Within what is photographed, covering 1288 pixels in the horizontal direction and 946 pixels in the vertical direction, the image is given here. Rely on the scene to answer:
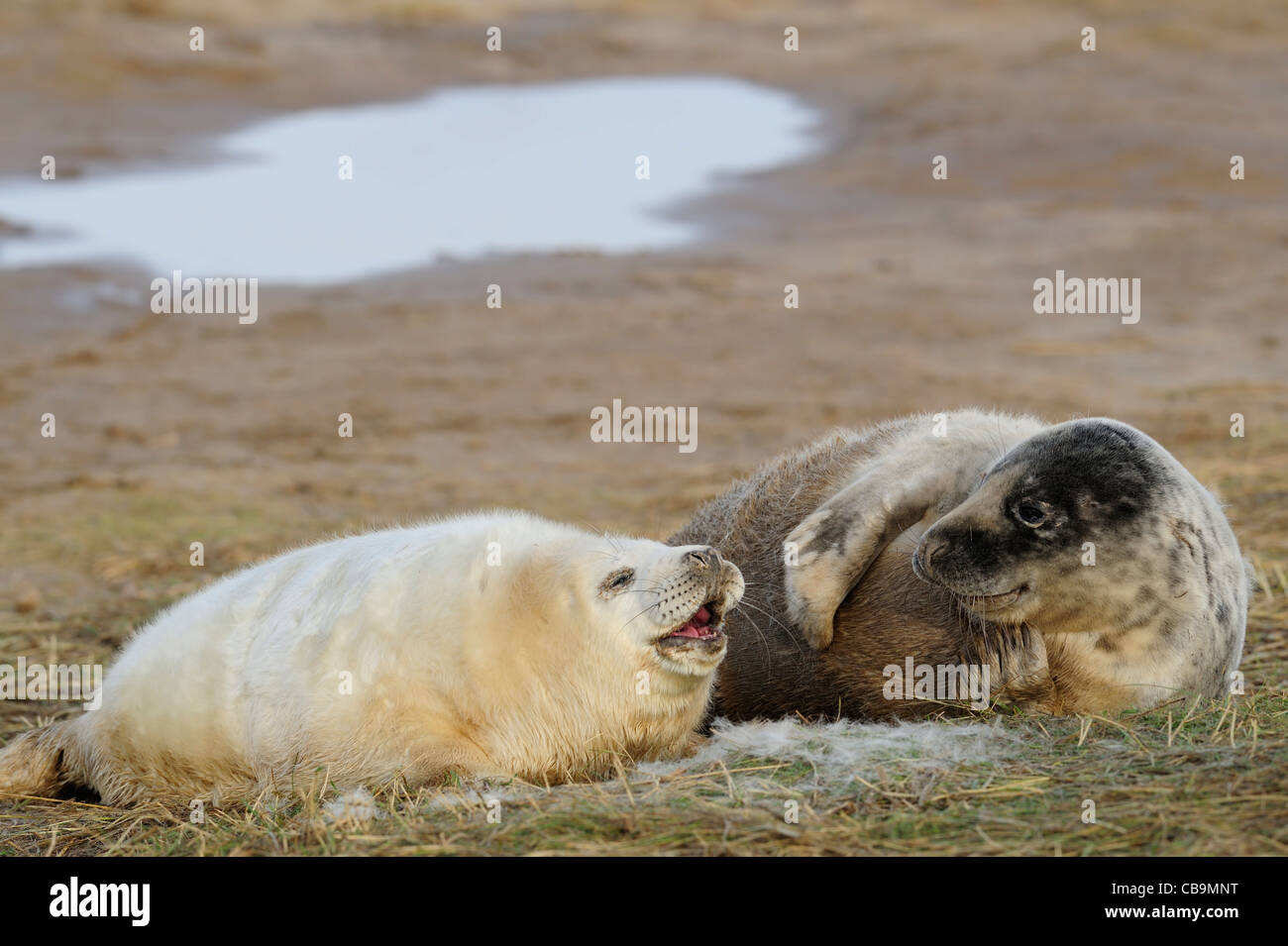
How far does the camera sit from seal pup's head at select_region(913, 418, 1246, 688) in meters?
4.31

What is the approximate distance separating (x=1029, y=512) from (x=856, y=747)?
0.91 m

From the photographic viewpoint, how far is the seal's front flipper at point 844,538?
486 centimetres

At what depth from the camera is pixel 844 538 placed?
4918mm

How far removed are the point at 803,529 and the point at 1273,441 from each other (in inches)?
257

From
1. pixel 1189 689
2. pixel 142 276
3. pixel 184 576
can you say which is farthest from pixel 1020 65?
pixel 1189 689

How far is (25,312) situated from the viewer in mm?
15180

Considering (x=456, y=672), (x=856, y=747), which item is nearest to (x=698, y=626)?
(x=856, y=747)

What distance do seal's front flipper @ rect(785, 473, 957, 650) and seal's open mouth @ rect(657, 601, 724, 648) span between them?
2.32 feet
